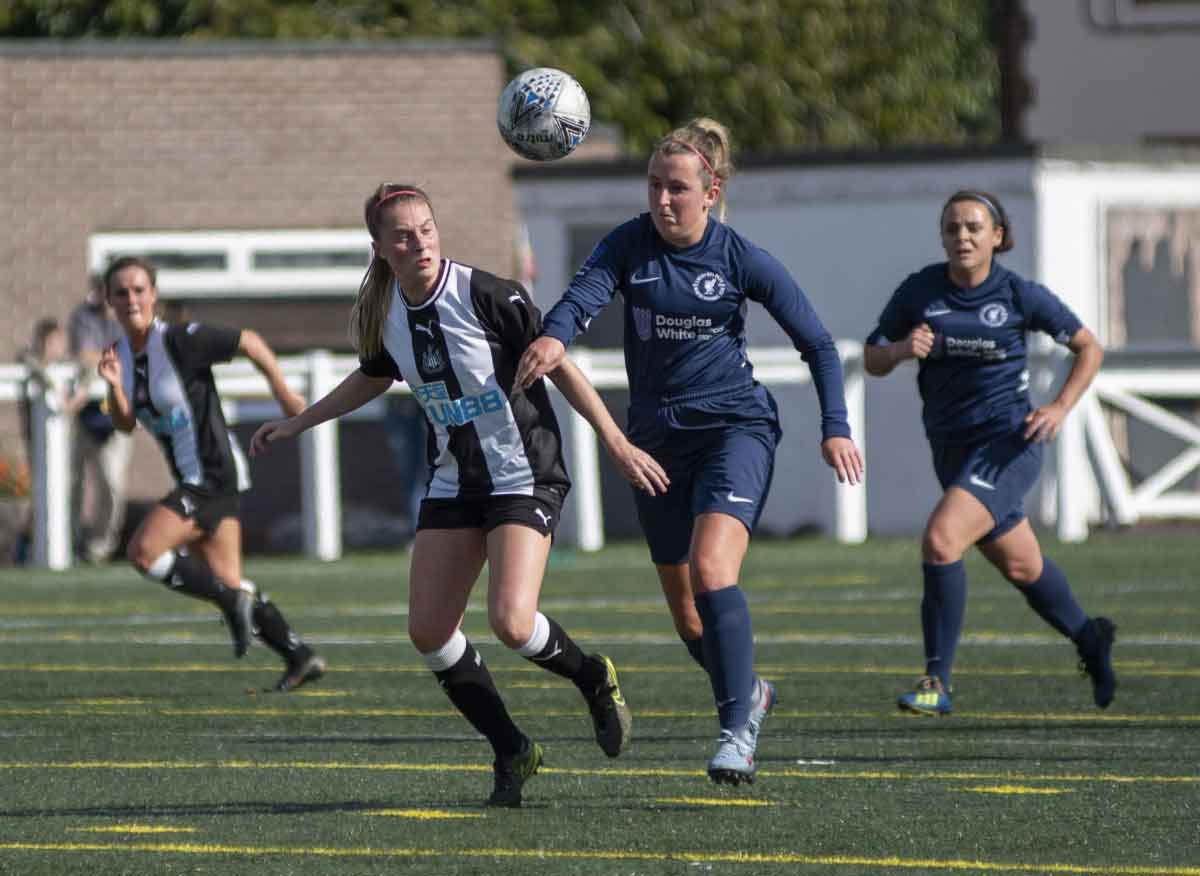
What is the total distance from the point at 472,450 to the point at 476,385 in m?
0.19

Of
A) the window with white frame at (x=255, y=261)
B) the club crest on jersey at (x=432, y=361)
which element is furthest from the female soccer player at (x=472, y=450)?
the window with white frame at (x=255, y=261)

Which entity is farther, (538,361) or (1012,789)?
(1012,789)

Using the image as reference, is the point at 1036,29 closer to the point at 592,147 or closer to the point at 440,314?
the point at 592,147

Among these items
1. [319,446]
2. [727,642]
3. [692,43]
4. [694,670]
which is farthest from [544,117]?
[692,43]

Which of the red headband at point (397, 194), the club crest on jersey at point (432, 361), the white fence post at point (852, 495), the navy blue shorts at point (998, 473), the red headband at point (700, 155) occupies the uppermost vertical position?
the red headband at point (700, 155)

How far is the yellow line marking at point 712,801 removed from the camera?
8.24m

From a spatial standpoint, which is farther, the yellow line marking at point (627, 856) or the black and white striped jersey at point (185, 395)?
the black and white striped jersey at point (185, 395)

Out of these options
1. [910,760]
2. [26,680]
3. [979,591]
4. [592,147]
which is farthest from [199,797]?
[592,147]

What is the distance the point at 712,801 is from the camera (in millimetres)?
8312

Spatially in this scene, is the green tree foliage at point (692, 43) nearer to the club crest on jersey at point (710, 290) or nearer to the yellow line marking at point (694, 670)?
the yellow line marking at point (694, 670)

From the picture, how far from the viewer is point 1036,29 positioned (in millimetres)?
34531

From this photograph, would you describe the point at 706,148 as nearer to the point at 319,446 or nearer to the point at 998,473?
the point at 998,473

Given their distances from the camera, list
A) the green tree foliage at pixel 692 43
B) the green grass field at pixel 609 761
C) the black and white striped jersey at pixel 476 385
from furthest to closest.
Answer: the green tree foliage at pixel 692 43
the black and white striped jersey at pixel 476 385
the green grass field at pixel 609 761

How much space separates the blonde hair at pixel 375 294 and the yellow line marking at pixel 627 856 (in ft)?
5.36
